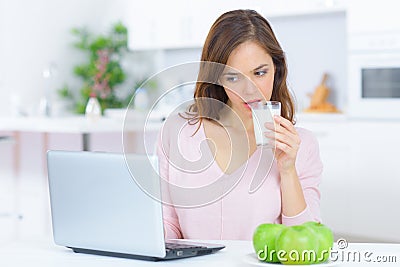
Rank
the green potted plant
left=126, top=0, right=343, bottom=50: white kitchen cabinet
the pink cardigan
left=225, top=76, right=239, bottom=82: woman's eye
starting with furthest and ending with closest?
the green potted plant → left=126, top=0, right=343, bottom=50: white kitchen cabinet → the pink cardigan → left=225, top=76, right=239, bottom=82: woman's eye

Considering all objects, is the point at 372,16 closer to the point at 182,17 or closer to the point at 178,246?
the point at 182,17

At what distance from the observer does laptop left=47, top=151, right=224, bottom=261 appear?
1.55 metres

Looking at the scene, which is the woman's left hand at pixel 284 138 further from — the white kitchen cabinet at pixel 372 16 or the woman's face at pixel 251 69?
the white kitchen cabinet at pixel 372 16

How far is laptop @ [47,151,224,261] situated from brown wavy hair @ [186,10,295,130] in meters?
0.47

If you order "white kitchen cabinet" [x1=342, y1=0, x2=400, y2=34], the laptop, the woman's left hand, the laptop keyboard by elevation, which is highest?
"white kitchen cabinet" [x1=342, y1=0, x2=400, y2=34]

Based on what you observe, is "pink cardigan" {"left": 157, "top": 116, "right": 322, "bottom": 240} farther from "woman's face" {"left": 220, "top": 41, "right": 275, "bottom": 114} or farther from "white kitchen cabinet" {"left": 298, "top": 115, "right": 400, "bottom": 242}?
"white kitchen cabinet" {"left": 298, "top": 115, "right": 400, "bottom": 242}

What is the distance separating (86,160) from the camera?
5.33 ft

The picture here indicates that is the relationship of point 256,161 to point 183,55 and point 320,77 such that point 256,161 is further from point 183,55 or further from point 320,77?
point 183,55

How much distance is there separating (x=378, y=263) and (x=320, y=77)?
382 centimetres

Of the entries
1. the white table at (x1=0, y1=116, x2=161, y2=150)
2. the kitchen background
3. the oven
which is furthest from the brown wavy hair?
the oven

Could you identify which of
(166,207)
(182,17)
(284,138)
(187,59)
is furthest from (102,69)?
(284,138)

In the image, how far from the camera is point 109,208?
1616 mm

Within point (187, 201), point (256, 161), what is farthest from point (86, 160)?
point (256, 161)

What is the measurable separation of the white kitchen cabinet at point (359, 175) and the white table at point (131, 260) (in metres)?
2.87
